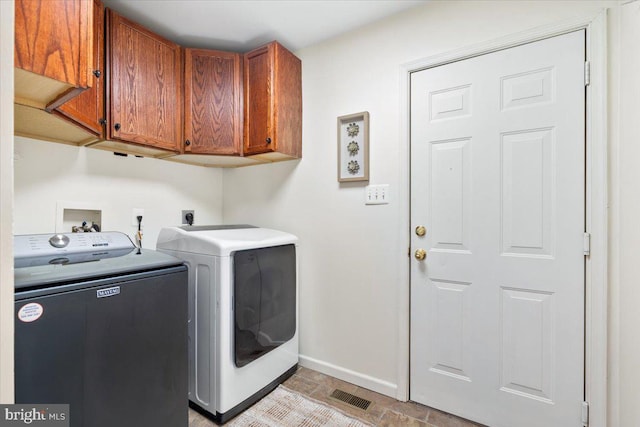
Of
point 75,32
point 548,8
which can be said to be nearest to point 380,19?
point 548,8

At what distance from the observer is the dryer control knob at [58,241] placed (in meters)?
1.32

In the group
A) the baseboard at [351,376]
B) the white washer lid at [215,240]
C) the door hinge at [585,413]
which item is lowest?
the baseboard at [351,376]

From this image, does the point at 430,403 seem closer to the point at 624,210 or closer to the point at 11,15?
the point at 624,210

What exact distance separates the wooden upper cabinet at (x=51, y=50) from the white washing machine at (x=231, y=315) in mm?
854

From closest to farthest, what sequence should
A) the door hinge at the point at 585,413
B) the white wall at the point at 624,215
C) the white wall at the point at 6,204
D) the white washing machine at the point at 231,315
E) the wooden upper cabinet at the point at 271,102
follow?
1. the white wall at the point at 6,204
2. the white wall at the point at 624,215
3. the door hinge at the point at 585,413
4. the white washing machine at the point at 231,315
5. the wooden upper cabinet at the point at 271,102

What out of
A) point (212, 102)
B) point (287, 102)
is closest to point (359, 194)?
point (287, 102)

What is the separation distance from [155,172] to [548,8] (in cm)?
247

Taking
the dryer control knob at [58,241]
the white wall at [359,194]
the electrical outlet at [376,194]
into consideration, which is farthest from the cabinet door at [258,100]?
→ the dryer control knob at [58,241]

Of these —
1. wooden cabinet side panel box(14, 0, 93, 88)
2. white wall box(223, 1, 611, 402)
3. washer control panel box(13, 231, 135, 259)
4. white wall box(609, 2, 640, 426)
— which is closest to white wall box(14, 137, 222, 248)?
washer control panel box(13, 231, 135, 259)

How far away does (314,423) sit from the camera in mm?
1558

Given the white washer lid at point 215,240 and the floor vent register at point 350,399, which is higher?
the white washer lid at point 215,240

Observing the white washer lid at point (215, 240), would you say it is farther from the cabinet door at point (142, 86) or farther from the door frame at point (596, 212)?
the door frame at point (596, 212)

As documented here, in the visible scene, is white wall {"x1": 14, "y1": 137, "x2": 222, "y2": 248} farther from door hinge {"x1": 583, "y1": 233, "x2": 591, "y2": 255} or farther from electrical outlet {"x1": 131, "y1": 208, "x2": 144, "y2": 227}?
door hinge {"x1": 583, "y1": 233, "x2": 591, "y2": 255}

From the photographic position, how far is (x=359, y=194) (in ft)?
6.24
